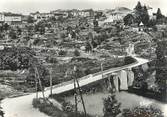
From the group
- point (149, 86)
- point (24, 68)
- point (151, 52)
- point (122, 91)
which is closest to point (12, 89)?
point (24, 68)

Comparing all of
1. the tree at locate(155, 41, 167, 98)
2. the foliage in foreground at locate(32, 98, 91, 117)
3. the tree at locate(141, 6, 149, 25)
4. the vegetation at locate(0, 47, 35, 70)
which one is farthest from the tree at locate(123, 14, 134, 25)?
the foliage in foreground at locate(32, 98, 91, 117)

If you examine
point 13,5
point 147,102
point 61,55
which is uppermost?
point 13,5

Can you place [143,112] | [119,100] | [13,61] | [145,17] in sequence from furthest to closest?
[145,17] → [13,61] → [119,100] → [143,112]

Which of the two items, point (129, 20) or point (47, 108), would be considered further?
point (129, 20)

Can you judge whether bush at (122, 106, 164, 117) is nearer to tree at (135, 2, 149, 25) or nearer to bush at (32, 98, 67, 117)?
bush at (32, 98, 67, 117)

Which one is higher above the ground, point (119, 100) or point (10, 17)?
point (10, 17)

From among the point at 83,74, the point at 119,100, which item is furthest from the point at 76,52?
the point at 119,100

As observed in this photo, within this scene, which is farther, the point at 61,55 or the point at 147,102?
the point at 61,55

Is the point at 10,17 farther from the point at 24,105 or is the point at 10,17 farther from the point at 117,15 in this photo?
the point at 117,15

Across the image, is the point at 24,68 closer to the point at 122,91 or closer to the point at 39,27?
the point at 122,91
